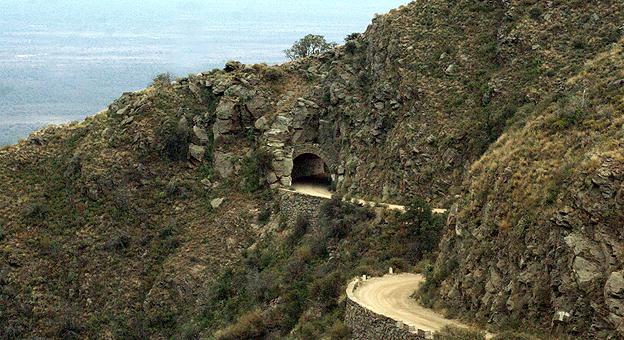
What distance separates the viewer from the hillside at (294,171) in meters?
39.4

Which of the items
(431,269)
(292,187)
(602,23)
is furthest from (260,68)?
(431,269)

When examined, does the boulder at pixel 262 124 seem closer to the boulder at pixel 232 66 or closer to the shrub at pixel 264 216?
the boulder at pixel 232 66

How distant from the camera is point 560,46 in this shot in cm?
5175

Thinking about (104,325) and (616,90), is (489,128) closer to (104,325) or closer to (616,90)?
(616,90)

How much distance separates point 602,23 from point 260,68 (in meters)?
24.6

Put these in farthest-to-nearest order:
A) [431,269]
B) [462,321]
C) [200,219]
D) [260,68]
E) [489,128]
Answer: [260,68] < [200,219] < [489,128] < [431,269] < [462,321]

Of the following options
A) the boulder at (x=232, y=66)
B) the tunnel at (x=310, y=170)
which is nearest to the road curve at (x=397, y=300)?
the tunnel at (x=310, y=170)

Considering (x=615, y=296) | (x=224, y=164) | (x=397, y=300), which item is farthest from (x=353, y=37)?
(x=615, y=296)

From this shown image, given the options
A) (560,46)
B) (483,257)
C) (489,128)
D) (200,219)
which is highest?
(560,46)

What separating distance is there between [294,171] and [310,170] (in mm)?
1553

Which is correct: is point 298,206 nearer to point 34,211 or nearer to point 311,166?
point 311,166

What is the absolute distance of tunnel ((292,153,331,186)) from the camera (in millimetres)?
63656

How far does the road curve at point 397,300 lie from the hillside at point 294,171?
831 millimetres

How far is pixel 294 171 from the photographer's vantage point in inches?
2525
